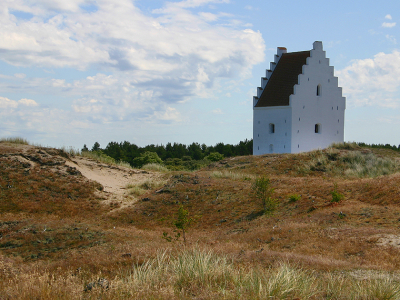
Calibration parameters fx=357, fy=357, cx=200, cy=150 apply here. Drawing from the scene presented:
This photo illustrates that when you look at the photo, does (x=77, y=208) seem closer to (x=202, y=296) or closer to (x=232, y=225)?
(x=232, y=225)

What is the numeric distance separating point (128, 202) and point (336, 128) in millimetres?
30163

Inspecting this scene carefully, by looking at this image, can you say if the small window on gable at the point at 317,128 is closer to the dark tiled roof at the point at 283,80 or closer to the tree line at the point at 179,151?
the dark tiled roof at the point at 283,80

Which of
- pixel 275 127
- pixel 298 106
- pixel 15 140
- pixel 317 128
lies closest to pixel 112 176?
pixel 15 140

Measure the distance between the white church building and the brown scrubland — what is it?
824 centimetres

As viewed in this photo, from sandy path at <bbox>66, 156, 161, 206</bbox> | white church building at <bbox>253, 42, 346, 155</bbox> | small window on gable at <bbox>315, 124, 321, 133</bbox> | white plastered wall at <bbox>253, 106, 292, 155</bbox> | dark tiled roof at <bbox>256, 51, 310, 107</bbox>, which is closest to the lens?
sandy path at <bbox>66, 156, 161, 206</bbox>

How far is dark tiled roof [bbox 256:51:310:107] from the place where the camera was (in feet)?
128

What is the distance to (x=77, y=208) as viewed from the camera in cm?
1869

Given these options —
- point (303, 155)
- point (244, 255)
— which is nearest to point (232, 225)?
point (244, 255)

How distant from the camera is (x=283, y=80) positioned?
40.1m

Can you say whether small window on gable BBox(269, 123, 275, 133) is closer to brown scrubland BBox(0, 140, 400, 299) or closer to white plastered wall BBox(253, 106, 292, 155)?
white plastered wall BBox(253, 106, 292, 155)

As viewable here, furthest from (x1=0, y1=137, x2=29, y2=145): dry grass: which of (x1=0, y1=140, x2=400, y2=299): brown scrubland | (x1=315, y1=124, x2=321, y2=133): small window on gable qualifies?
(x1=315, y1=124, x2=321, y2=133): small window on gable

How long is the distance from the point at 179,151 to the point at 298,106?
111 feet

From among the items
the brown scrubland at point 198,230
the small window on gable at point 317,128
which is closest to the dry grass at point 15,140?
the brown scrubland at point 198,230

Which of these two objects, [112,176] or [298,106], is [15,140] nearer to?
[112,176]
